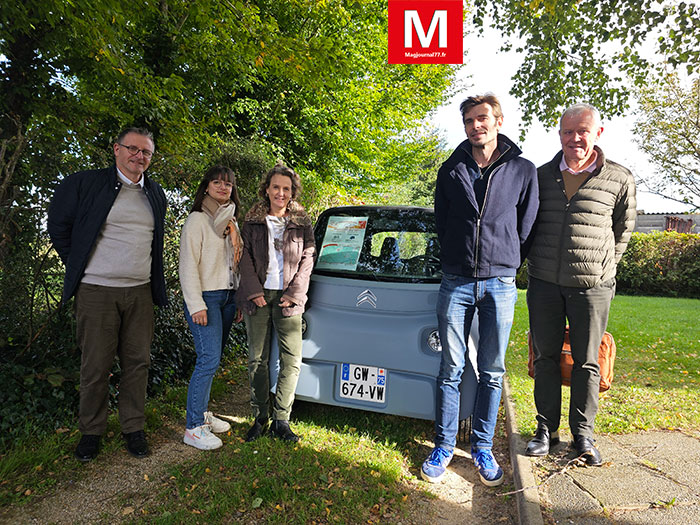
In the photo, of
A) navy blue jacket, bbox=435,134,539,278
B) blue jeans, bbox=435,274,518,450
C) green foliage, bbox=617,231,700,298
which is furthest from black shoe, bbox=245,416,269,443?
A: green foliage, bbox=617,231,700,298

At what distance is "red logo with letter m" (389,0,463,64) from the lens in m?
8.75

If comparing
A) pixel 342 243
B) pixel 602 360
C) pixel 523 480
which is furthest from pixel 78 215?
pixel 602 360

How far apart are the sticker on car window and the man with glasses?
1329mm

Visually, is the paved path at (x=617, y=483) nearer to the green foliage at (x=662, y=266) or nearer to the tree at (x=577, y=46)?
the tree at (x=577, y=46)

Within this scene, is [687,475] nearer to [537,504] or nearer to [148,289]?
[537,504]

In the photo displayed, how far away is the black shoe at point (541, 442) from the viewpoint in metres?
3.34

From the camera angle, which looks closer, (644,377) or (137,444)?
(137,444)

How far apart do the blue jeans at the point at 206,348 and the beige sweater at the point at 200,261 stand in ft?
0.27

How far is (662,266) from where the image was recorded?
16.0m

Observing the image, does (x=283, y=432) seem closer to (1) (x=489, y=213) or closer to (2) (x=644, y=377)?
(1) (x=489, y=213)

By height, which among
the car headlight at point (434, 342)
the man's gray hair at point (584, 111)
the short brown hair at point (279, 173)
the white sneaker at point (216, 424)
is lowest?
the white sneaker at point (216, 424)

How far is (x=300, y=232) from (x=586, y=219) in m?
2.02

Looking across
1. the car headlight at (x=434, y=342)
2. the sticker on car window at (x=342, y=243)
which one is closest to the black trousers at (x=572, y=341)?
the car headlight at (x=434, y=342)

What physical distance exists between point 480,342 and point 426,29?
308 inches
